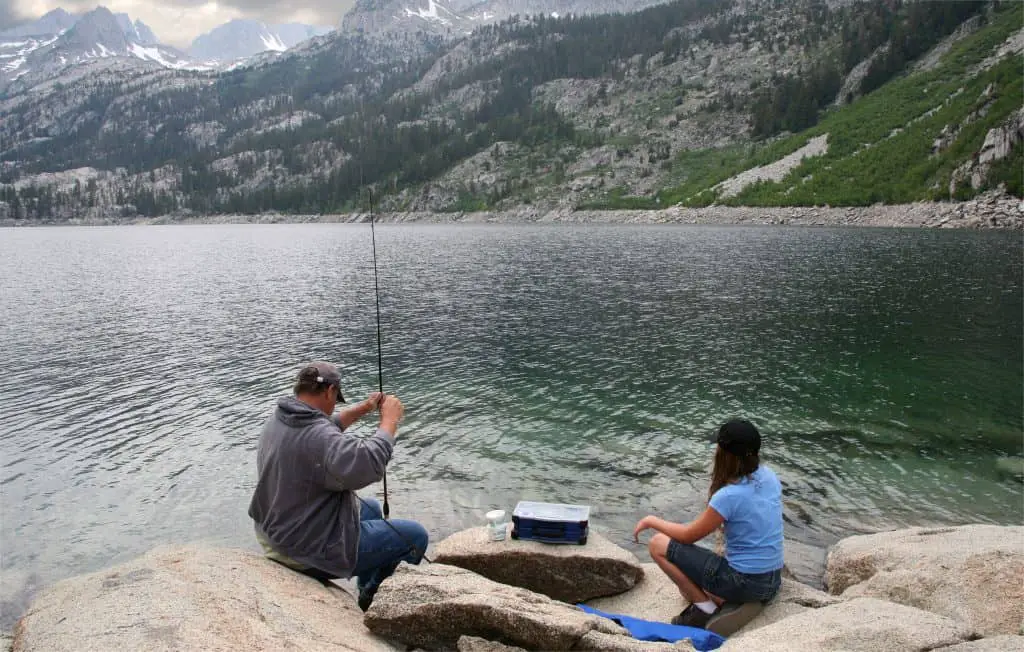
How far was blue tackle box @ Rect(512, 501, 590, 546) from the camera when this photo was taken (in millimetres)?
9039

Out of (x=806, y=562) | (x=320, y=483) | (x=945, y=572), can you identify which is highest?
(x=320, y=483)

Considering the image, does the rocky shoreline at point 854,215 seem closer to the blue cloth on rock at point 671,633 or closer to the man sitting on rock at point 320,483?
the blue cloth on rock at point 671,633

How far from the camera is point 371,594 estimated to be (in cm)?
731

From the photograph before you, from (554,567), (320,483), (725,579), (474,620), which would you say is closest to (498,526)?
(554,567)

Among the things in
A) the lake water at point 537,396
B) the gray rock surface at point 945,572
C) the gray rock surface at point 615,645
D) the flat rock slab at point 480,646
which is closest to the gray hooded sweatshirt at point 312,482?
the flat rock slab at point 480,646

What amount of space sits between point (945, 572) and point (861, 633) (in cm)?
283

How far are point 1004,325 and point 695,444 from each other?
21.9 meters

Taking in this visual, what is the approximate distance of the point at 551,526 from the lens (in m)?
9.09

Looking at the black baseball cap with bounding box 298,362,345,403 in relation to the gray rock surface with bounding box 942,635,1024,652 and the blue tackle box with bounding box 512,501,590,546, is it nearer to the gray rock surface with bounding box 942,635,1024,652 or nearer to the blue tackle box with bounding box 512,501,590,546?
the blue tackle box with bounding box 512,501,590,546

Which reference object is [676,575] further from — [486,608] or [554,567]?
[486,608]

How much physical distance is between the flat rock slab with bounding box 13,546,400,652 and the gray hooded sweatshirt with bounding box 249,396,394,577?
0.34 metres

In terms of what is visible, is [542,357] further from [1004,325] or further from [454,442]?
[1004,325]

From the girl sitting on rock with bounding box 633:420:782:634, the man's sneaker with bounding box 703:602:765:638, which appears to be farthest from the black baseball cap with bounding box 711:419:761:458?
the man's sneaker with bounding box 703:602:765:638

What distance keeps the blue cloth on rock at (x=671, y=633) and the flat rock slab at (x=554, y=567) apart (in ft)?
4.35
